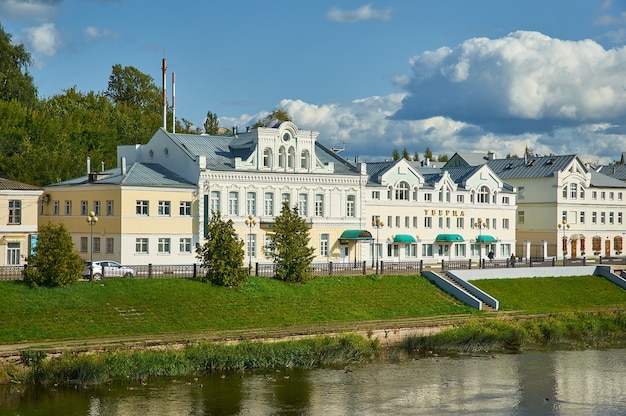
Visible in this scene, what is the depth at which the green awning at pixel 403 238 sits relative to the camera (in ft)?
255

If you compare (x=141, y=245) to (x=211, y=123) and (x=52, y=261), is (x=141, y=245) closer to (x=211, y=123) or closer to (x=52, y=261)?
(x=52, y=261)

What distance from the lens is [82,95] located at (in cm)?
10669

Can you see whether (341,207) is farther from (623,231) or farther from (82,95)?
(82,95)

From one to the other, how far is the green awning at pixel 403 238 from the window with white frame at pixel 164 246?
1986cm

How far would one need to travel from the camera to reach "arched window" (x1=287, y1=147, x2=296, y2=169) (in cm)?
7112

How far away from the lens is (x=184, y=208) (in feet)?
218

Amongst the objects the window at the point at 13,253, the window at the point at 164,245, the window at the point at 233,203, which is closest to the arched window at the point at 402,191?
the window at the point at 233,203

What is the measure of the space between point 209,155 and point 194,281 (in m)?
17.7

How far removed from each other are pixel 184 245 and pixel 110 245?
505cm

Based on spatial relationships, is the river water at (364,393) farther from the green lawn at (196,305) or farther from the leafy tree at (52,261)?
the leafy tree at (52,261)

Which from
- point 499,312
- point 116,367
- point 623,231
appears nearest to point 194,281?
point 116,367

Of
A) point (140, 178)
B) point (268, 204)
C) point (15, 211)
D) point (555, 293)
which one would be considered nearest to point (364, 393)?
point (15, 211)

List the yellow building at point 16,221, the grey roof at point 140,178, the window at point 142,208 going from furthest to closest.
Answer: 1. the grey roof at point 140,178
2. the window at point 142,208
3. the yellow building at point 16,221

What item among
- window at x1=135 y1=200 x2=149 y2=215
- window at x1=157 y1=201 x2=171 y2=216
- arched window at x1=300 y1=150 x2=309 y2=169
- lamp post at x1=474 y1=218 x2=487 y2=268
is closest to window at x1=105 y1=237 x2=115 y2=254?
window at x1=135 y1=200 x2=149 y2=215
